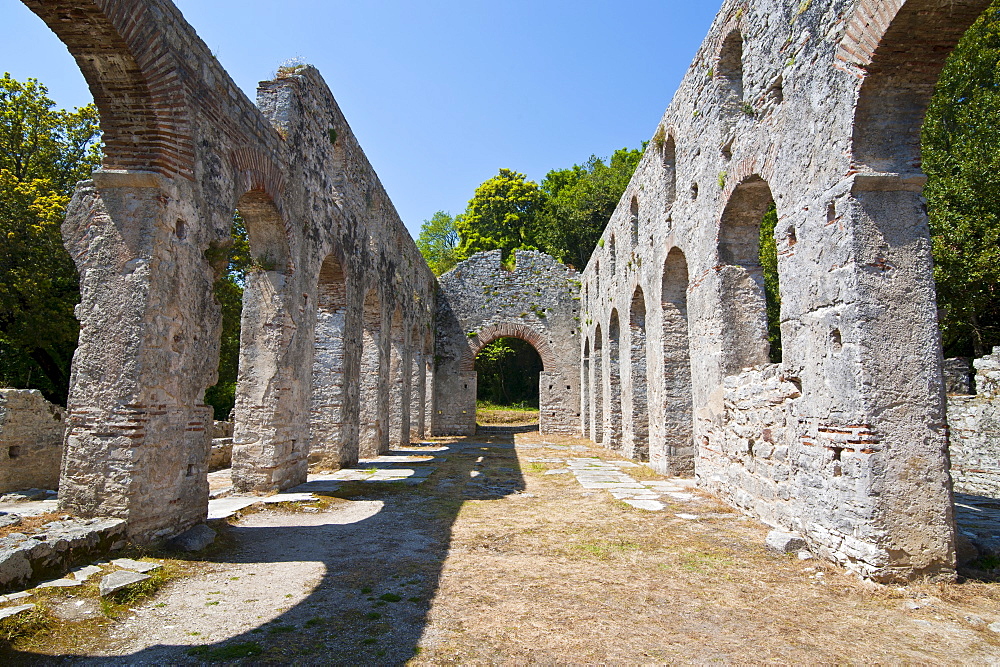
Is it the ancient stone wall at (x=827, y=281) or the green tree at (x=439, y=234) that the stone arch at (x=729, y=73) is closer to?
→ the ancient stone wall at (x=827, y=281)

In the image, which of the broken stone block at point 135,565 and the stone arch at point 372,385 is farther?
the stone arch at point 372,385

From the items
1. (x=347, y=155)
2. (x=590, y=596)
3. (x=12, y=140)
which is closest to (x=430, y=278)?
(x=347, y=155)

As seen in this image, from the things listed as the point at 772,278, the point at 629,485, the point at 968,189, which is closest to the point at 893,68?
the point at 629,485

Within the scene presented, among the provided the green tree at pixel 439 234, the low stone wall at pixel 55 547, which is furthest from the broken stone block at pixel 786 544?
the green tree at pixel 439 234

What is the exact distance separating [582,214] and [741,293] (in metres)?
24.5

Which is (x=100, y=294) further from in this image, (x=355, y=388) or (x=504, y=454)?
(x=504, y=454)

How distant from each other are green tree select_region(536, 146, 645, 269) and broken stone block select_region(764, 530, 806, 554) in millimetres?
26697

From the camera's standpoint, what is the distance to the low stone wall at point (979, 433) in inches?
398

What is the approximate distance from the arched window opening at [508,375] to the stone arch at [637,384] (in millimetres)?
17835

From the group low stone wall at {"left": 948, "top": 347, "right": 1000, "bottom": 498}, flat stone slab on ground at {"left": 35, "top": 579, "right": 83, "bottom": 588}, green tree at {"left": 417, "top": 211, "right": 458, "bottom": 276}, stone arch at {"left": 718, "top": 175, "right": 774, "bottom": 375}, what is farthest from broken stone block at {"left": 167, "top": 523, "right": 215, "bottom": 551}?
green tree at {"left": 417, "top": 211, "right": 458, "bottom": 276}

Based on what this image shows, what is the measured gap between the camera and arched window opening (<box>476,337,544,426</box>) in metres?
31.0

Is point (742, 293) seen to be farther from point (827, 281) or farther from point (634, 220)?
point (634, 220)

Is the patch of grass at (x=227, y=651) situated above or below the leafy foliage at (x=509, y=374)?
below

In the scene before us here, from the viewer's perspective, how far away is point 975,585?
4070mm
